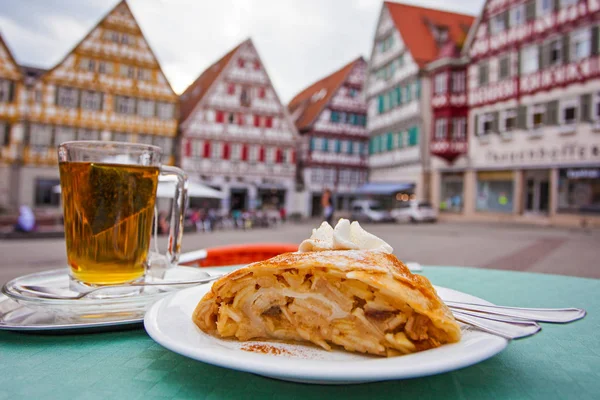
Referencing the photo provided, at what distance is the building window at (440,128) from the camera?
24.2m

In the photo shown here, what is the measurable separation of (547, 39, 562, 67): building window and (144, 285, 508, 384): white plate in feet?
72.9

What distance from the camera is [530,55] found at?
2070 centimetres

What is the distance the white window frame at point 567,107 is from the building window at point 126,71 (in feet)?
70.5

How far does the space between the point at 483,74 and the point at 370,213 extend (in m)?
9.76

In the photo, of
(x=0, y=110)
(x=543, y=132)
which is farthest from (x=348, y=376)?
(x=0, y=110)

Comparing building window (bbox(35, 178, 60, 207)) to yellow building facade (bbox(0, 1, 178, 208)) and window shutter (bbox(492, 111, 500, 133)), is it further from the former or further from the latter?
window shutter (bbox(492, 111, 500, 133))

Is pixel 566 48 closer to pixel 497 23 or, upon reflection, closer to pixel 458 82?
pixel 497 23

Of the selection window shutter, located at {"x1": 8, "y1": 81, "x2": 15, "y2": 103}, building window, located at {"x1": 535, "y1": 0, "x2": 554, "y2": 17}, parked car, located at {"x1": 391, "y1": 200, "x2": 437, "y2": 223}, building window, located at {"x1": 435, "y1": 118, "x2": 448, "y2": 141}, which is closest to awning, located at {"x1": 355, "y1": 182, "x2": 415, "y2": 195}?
parked car, located at {"x1": 391, "y1": 200, "x2": 437, "y2": 223}

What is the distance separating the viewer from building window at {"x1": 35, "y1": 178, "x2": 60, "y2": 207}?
82.3ft

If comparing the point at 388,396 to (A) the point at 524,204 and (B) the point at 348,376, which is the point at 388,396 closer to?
(B) the point at 348,376

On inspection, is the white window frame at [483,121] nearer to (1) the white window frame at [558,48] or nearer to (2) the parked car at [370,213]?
(1) the white window frame at [558,48]

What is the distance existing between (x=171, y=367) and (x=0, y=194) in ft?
93.3

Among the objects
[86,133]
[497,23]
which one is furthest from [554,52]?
[86,133]

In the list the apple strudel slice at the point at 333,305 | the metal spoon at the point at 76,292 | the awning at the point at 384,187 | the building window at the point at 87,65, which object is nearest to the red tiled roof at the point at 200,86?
the building window at the point at 87,65
